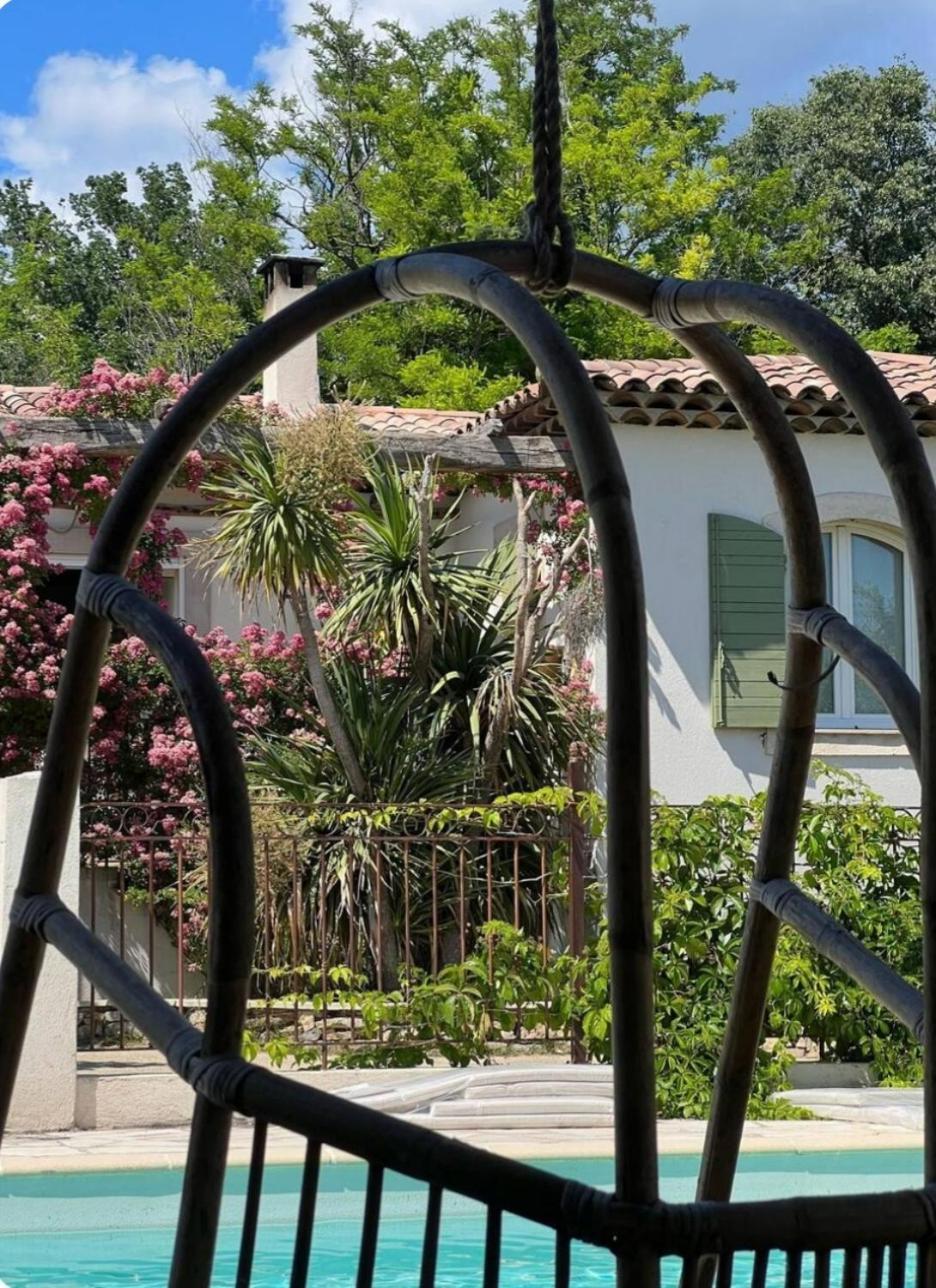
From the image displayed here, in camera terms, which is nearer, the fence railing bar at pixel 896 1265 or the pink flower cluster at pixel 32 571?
the fence railing bar at pixel 896 1265

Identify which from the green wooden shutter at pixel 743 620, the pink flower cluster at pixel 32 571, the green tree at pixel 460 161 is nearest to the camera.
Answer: the pink flower cluster at pixel 32 571

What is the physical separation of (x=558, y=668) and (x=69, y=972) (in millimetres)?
4874

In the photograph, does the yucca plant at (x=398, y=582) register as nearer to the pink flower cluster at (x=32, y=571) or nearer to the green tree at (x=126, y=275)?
the pink flower cluster at (x=32, y=571)

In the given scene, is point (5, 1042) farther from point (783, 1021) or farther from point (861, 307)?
point (861, 307)

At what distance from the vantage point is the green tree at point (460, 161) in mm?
23984

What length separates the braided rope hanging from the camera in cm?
221

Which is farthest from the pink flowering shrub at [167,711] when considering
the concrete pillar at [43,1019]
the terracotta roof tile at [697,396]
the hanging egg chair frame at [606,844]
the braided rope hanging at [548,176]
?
the braided rope hanging at [548,176]

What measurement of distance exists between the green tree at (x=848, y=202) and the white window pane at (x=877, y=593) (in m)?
13.7

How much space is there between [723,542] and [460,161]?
15.2m

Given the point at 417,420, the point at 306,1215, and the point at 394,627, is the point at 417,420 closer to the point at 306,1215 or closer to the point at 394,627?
the point at 394,627

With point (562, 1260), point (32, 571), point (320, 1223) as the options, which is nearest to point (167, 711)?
point (32, 571)

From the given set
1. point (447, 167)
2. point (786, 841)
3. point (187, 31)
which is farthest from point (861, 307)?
point (187, 31)

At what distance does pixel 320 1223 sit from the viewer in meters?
6.91

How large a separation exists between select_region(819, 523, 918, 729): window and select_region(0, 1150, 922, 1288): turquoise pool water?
550 centimetres
